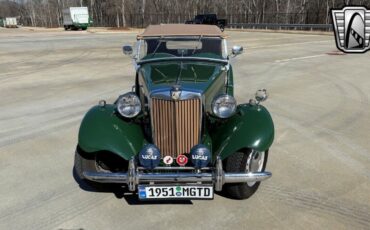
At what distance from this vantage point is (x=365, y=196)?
4.01 metres

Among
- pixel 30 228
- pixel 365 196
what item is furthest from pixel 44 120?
pixel 365 196

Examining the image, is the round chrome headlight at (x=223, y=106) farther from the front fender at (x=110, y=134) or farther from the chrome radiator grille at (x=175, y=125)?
the front fender at (x=110, y=134)

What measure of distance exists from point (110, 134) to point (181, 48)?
6.18 feet

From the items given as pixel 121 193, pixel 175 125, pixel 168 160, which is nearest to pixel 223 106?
pixel 175 125

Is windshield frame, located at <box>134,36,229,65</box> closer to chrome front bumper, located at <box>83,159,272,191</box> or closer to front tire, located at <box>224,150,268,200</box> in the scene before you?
front tire, located at <box>224,150,268,200</box>

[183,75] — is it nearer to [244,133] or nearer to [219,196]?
[244,133]

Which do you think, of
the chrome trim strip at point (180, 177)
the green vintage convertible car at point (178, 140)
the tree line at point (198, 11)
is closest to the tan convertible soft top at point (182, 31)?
the green vintage convertible car at point (178, 140)

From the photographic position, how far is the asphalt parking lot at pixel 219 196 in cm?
361

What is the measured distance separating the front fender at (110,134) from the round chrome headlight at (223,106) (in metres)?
0.95

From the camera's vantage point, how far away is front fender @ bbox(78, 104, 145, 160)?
12.1ft

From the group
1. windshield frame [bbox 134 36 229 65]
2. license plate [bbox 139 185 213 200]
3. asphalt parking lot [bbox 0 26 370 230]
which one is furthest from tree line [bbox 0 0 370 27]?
Result: license plate [bbox 139 185 213 200]

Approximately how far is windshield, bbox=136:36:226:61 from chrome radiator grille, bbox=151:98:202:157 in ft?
4.63

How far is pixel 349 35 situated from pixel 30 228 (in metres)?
19.7

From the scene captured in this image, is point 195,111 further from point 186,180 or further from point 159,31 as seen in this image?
point 159,31
